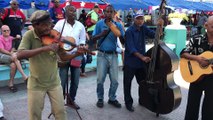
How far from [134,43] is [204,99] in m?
1.52

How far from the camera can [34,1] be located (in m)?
8.38

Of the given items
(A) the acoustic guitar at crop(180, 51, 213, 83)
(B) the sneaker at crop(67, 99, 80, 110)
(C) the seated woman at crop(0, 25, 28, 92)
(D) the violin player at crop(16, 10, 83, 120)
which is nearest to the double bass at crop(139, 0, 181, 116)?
(A) the acoustic guitar at crop(180, 51, 213, 83)

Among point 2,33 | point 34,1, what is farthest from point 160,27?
point 34,1

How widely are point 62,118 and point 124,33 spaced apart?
215 centimetres

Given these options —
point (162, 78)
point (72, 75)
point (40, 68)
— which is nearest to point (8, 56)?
point (72, 75)

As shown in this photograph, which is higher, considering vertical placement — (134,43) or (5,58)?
(134,43)

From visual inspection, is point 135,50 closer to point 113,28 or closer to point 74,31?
point 113,28

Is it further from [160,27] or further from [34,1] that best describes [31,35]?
[34,1]

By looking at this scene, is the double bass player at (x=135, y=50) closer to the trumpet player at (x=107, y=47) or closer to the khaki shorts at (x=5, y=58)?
the trumpet player at (x=107, y=47)

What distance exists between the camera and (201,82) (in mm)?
3346

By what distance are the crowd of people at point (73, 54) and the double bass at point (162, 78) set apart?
0.56 feet

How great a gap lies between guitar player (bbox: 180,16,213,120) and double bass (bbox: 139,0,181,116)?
0.41 metres

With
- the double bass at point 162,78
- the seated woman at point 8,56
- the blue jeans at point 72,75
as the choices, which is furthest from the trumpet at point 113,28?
the seated woman at point 8,56

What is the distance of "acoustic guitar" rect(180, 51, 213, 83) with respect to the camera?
3.23m
